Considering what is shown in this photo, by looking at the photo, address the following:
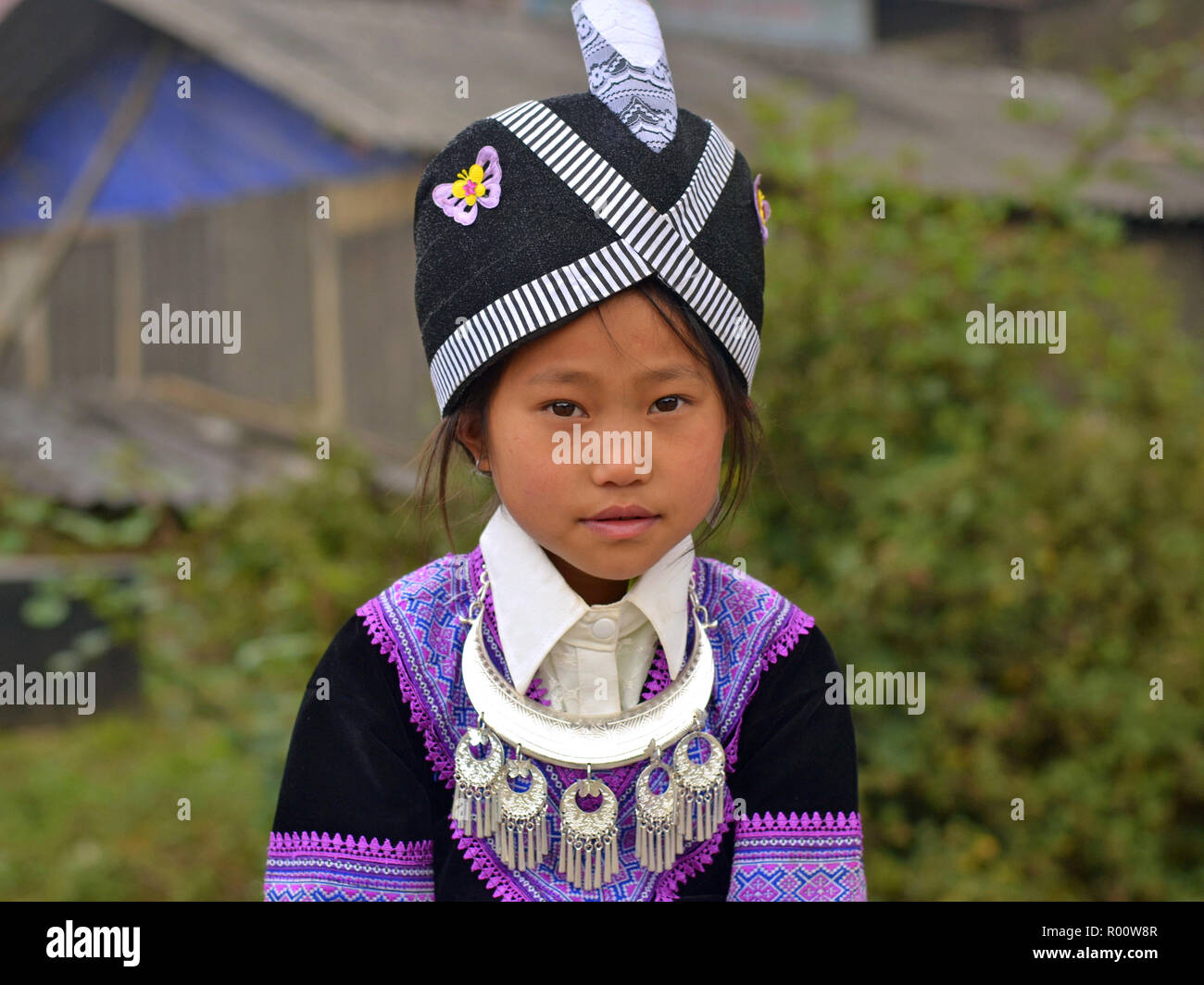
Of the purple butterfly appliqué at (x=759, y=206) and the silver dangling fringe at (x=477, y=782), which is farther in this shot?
the purple butterfly appliqué at (x=759, y=206)

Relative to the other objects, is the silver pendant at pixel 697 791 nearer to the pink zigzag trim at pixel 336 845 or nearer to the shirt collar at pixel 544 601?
the shirt collar at pixel 544 601

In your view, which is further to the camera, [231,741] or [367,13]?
[367,13]

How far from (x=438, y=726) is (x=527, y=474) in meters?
0.37

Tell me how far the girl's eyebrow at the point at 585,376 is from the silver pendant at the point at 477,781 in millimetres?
450

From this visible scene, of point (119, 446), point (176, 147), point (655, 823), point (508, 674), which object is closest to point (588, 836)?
point (655, 823)

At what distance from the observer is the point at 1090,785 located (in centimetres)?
328

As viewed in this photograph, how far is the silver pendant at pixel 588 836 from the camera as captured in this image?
1.63 meters

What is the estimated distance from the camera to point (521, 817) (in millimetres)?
1620

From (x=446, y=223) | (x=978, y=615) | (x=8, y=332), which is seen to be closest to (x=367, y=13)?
(x=8, y=332)

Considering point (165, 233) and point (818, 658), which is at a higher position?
point (165, 233)

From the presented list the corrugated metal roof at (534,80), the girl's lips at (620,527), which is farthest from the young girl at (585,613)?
the corrugated metal roof at (534,80)
